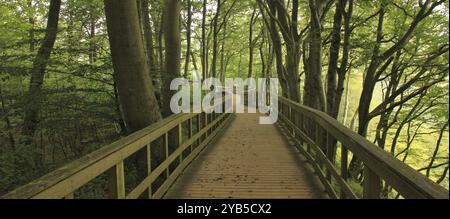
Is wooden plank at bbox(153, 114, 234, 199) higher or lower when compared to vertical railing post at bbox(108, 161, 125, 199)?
lower

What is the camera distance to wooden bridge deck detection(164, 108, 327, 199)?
520 cm

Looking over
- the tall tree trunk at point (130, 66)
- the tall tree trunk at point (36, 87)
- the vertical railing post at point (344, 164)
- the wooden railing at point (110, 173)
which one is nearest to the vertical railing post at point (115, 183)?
the wooden railing at point (110, 173)

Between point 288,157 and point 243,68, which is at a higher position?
point 243,68

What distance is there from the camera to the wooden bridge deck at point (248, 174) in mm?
5199

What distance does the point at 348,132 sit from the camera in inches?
161

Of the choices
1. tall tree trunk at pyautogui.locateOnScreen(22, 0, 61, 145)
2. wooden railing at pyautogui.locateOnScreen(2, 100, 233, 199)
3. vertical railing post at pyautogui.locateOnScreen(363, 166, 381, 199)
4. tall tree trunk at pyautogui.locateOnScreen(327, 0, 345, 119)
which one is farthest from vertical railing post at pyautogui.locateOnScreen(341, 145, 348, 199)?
tall tree trunk at pyautogui.locateOnScreen(22, 0, 61, 145)

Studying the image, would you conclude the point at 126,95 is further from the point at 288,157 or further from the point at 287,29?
the point at 287,29

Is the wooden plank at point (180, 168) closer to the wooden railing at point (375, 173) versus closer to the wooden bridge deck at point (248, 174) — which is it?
the wooden bridge deck at point (248, 174)

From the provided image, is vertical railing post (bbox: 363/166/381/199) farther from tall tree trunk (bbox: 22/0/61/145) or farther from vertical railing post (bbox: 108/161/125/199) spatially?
tall tree trunk (bbox: 22/0/61/145)

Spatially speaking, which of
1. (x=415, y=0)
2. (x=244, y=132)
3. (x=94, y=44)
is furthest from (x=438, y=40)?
(x=94, y=44)

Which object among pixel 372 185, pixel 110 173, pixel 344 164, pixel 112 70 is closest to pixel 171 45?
pixel 112 70
